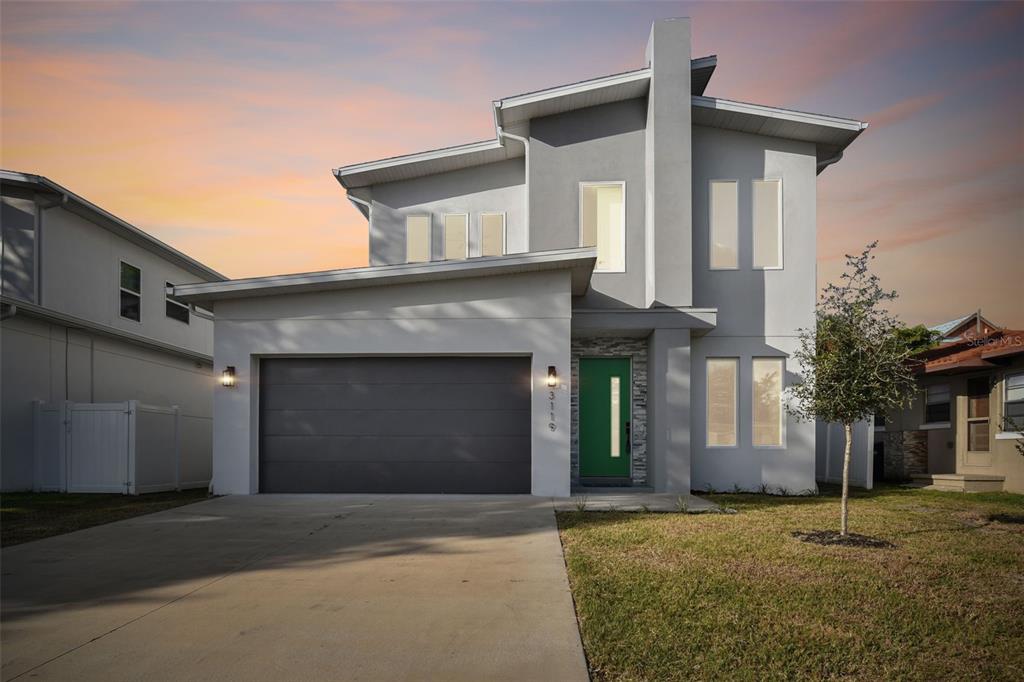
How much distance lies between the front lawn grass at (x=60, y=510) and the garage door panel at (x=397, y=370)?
8.47 ft

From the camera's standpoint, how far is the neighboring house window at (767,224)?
14141 millimetres

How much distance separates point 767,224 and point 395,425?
8.03 metres

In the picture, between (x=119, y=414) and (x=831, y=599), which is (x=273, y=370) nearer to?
(x=119, y=414)

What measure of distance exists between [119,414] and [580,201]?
9.87m

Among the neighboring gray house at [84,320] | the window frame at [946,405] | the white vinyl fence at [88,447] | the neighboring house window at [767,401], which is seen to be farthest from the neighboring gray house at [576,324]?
the window frame at [946,405]

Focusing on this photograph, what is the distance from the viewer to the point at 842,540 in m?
8.30

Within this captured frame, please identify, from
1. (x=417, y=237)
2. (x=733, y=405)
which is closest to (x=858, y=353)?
(x=733, y=405)

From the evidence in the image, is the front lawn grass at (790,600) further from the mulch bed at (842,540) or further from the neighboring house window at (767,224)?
the neighboring house window at (767,224)

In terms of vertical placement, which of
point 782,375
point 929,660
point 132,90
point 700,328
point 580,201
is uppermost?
point 132,90

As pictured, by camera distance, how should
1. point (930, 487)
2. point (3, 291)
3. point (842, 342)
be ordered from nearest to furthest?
point (842, 342) < point (3, 291) < point (930, 487)

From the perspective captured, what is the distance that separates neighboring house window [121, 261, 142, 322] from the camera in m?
17.6

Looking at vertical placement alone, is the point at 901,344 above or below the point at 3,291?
below

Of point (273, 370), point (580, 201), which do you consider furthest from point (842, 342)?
point (273, 370)

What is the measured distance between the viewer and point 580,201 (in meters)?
14.0
